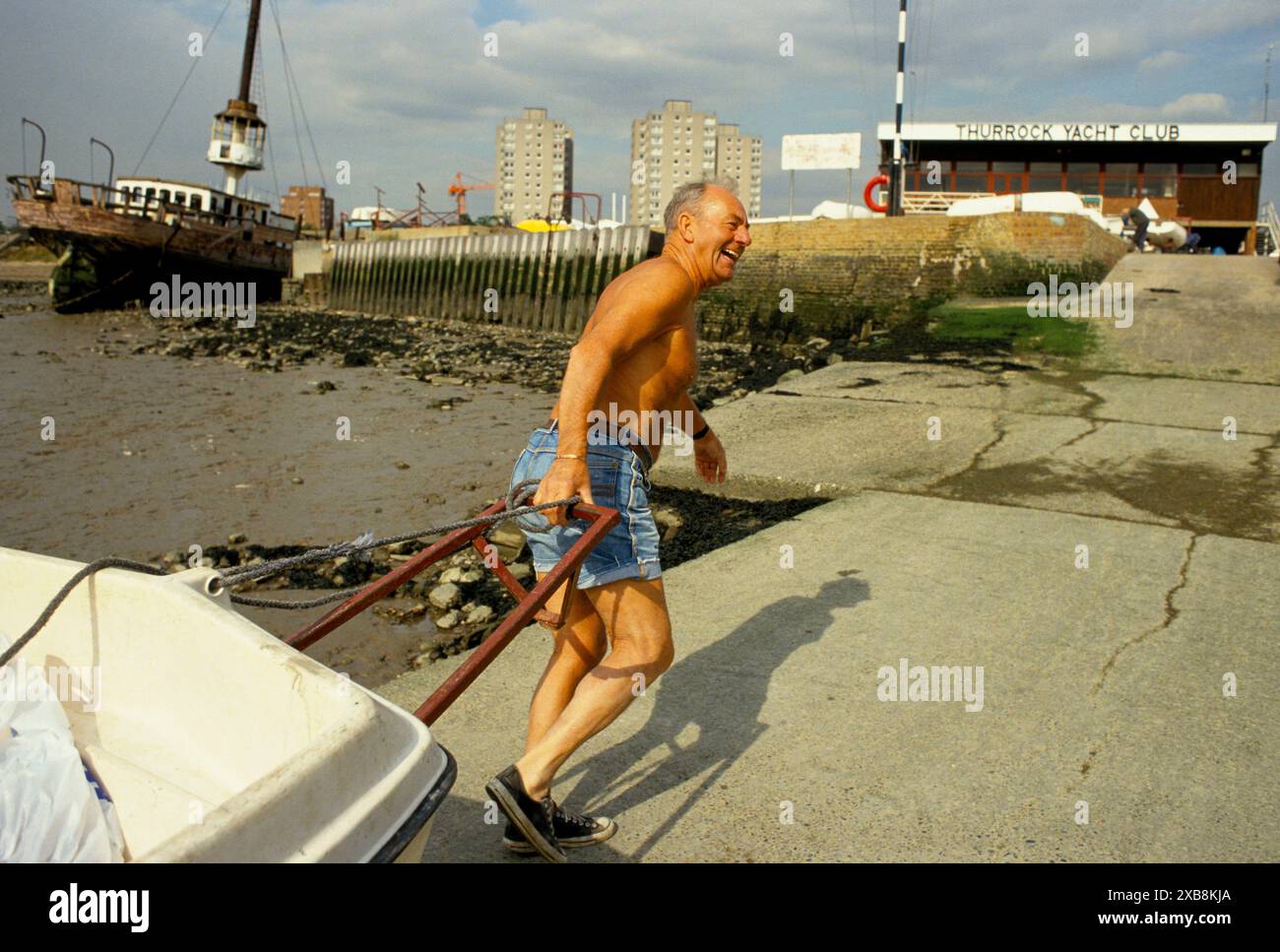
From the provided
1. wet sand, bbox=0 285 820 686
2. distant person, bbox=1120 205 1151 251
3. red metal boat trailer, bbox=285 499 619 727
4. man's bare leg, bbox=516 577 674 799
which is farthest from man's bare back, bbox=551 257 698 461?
distant person, bbox=1120 205 1151 251

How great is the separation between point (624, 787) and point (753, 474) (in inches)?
173

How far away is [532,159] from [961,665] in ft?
363

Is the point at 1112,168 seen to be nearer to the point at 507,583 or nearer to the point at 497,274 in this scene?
the point at 497,274

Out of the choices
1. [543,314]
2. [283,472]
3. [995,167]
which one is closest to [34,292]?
[543,314]

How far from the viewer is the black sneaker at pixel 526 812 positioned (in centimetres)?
267

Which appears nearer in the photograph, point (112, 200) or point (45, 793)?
point (45, 793)

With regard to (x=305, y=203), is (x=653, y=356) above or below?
below

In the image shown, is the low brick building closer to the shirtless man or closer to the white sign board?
the white sign board

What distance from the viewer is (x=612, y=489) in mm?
2908

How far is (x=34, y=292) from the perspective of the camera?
→ 150ft

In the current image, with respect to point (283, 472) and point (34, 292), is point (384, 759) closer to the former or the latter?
point (283, 472)

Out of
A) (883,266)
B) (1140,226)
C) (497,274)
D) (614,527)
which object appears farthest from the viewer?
(497,274)

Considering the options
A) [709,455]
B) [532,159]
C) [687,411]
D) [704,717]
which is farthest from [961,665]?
[532,159]

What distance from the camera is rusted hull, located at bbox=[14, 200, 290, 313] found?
3184 cm
